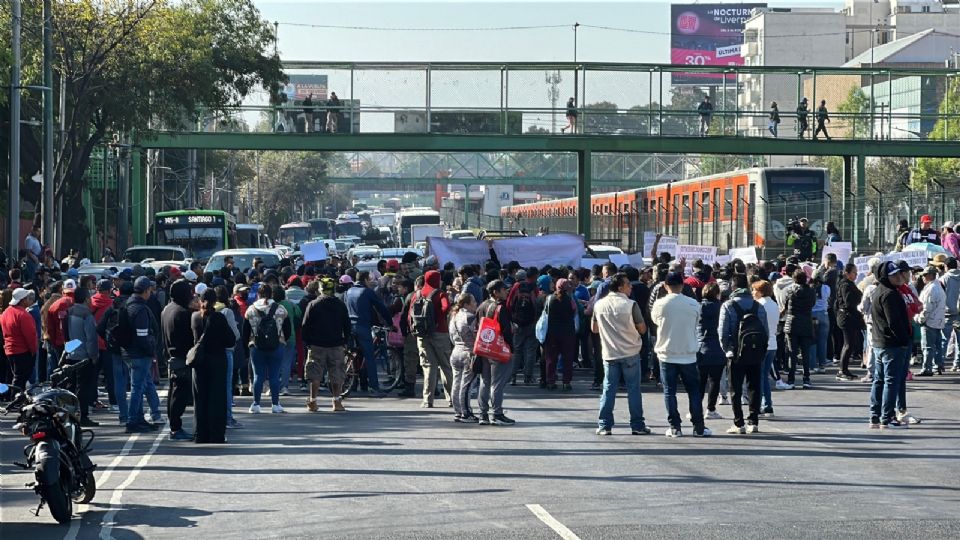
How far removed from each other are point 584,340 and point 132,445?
10375 millimetres

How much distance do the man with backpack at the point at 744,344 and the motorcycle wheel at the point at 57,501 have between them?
8159 mm

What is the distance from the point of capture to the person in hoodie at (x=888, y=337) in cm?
1627

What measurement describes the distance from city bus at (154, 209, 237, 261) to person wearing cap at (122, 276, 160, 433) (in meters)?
32.1

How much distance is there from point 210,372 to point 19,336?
3454 mm

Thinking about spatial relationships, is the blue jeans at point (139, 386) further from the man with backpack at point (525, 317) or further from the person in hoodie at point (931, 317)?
the person in hoodie at point (931, 317)

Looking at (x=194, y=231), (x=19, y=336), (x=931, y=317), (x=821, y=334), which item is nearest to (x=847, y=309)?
(x=821, y=334)

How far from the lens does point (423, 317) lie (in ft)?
62.4

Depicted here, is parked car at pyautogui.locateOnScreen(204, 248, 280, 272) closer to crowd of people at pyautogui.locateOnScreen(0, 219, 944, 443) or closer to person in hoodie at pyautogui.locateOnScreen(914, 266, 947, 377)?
crowd of people at pyautogui.locateOnScreen(0, 219, 944, 443)

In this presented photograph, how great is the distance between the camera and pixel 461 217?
13425 cm

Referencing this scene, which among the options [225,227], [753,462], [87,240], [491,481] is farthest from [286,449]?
[87,240]

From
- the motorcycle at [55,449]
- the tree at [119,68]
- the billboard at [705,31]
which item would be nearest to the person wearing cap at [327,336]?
the motorcycle at [55,449]

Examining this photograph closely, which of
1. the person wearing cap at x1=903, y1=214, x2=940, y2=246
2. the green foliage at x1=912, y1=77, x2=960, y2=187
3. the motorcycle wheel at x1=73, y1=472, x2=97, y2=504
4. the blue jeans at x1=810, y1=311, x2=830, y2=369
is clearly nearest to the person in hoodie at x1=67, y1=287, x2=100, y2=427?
the motorcycle wheel at x1=73, y1=472, x2=97, y2=504

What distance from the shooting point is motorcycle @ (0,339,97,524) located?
425 inches

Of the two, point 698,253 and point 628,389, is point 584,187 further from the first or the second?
point 628,389
